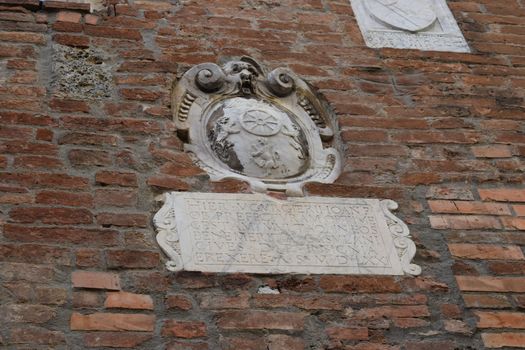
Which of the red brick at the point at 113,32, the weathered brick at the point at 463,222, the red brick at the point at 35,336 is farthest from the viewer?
the red brick at the point at 113,32

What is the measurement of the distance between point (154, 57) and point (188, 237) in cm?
100

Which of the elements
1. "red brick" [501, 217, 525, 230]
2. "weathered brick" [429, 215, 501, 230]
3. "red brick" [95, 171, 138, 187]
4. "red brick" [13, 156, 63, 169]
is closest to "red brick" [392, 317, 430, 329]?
"weathered brick" [429, 215, 501, 230]

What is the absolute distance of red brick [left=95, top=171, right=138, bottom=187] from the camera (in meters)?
3.25

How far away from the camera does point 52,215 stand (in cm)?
309

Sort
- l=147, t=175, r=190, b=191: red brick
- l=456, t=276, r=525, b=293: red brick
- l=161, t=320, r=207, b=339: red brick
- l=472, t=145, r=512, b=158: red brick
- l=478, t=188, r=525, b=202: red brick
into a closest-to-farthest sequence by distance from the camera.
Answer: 1. l=161, t=320, r=207, b=339: red brick
2. l=456, t=276, r=525, b=293: red brick
3. l=147, t=175, r=190, b=191: red brick
4. l=478, t=188, r=525, b=202: red brick
5. l=472, t=145, r=512, b=158: red brick

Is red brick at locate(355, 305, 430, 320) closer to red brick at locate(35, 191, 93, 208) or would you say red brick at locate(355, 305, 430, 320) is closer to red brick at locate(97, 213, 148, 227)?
red brick at locate(97, 213, 148, 227)

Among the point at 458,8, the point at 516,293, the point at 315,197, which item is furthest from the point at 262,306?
the point at 458,8

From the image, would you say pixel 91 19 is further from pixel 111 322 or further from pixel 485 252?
pixel 485 252

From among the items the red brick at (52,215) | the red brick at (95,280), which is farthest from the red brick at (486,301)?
the red brick at (52,215)

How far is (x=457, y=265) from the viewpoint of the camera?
3.25m

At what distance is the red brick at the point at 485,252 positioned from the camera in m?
3.30

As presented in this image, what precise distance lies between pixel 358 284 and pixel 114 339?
2.73ft

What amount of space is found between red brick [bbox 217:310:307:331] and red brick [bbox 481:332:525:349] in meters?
0.60

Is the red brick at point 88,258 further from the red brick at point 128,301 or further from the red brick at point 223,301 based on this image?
the red brick at point 223,301
